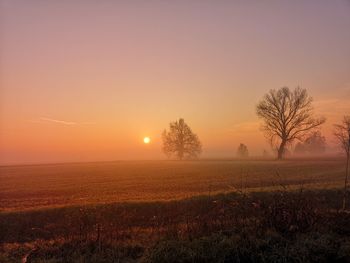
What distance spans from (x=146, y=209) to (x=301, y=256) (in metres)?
10.3

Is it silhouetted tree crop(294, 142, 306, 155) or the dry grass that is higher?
silhouetted tree crop(294, 142, 306, 155)

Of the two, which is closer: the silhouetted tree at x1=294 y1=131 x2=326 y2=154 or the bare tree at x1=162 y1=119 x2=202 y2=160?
the bare tree at x1=162 y1=119 x2=202 y2=160

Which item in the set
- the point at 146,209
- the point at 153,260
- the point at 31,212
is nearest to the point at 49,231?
the point at 31,212

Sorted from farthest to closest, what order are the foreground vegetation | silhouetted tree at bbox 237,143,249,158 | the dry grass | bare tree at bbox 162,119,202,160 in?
1. silhouetted tree at bbox 237,143,249,158
2. bare tree at bbox 162,119,202,160
3. the dry grass
4. the foreground vegetation

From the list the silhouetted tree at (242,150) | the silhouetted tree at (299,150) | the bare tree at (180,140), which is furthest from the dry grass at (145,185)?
the silhouetted tree at (299,150)

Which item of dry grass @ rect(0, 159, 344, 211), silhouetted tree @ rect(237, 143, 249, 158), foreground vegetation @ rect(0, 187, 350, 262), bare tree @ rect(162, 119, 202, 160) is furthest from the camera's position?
silhouetted tree @ rect(237, 143, 249, 158)

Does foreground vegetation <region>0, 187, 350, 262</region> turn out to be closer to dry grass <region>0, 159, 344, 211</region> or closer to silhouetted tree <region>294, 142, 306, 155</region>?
dry grass <region>0, 159, 344, 211</region>

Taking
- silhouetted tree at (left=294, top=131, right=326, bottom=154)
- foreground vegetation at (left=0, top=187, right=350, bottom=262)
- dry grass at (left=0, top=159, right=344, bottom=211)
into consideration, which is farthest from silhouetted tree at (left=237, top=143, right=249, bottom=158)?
foreground vegetation at (left=0, top=187, right=350, bottom=262)

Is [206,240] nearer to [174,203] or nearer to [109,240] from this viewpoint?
[109,240]

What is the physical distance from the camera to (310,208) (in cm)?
928

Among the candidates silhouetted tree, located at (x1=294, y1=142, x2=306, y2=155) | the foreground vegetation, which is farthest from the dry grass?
silhouetted tree, located at (x1=294, y1=142, x2=306, y2=155)

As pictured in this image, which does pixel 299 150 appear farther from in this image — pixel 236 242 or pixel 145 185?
pixel 236 242

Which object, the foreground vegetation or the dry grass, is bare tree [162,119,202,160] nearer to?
the dry grass

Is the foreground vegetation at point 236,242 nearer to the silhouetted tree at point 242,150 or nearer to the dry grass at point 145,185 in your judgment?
the dry grass at point 145,185
